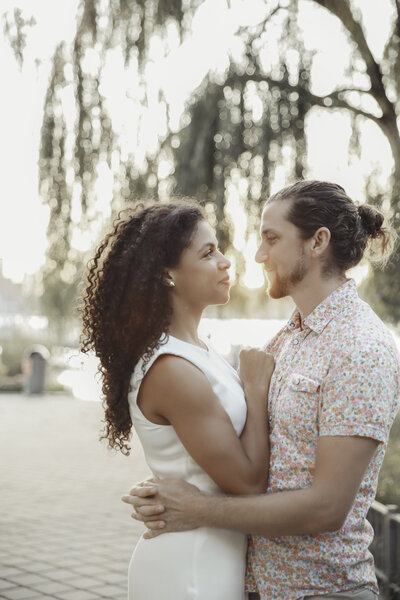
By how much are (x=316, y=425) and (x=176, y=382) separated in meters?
0.40

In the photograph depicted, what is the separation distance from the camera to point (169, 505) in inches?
93.9

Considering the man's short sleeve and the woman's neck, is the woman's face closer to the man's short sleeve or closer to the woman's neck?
the woman's neck

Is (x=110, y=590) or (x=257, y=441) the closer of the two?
(x=257, y=441)

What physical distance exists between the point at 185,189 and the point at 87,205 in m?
1.13

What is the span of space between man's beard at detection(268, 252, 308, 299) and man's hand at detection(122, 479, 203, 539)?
610mm

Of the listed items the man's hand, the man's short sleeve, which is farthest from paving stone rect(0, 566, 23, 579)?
the man's short sleeve

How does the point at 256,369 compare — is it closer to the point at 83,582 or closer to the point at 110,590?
the point at 110,590

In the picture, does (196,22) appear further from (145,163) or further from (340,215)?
(340,215)

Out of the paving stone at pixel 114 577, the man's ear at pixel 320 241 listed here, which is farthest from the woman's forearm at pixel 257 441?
the paving stone at pixel 114 577

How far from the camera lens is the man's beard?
2.46 m

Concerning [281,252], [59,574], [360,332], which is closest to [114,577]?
[59,574]

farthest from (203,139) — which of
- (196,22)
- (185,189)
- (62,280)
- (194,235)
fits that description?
(194,235)

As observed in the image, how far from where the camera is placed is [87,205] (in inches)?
310

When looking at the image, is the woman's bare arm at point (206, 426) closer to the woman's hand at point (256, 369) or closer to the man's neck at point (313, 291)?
the woman's hand at point (256, 369)
